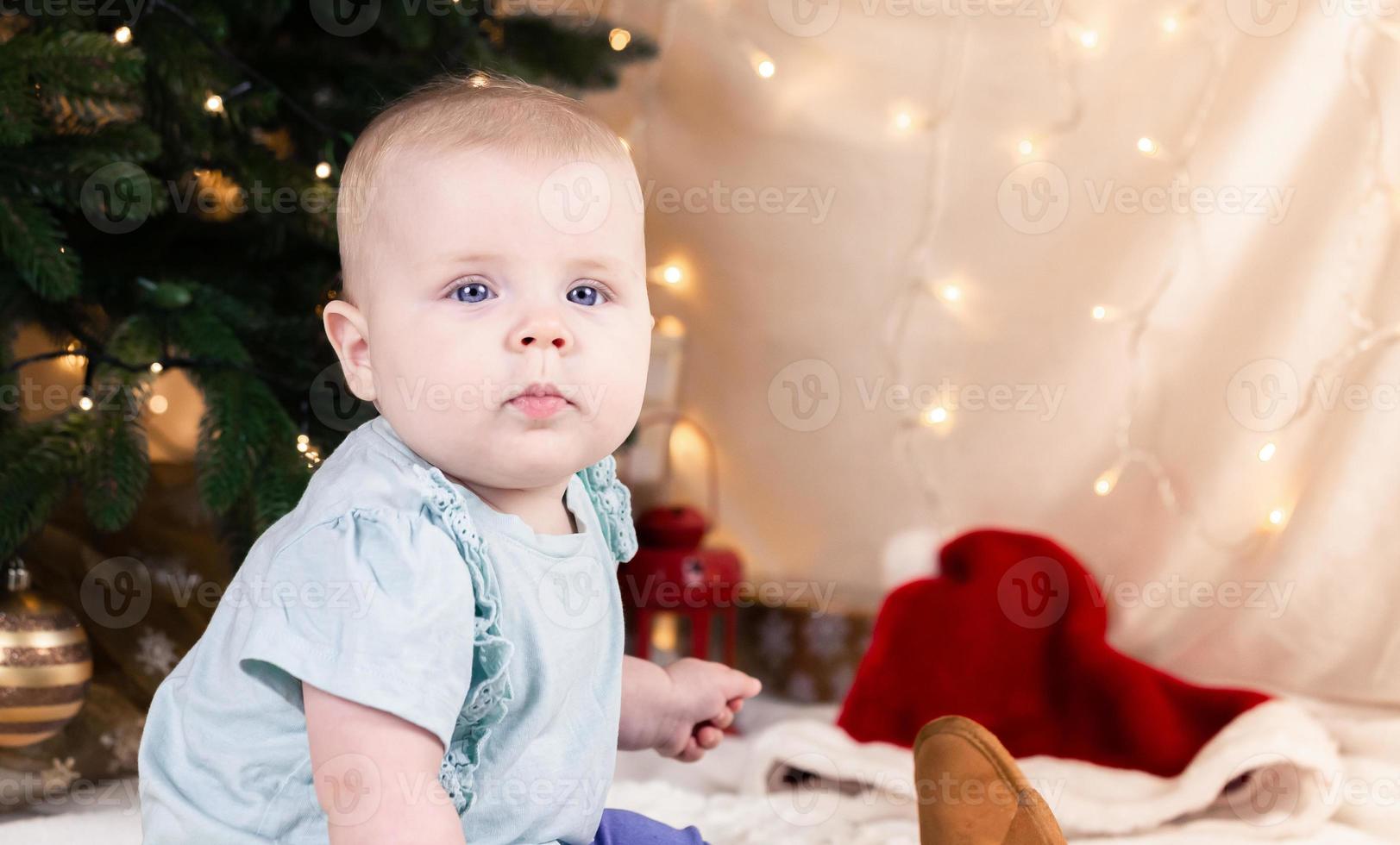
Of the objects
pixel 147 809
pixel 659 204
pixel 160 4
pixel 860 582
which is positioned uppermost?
pixel 160 4

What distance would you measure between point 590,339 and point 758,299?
1.17 meters

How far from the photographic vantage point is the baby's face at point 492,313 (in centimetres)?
72

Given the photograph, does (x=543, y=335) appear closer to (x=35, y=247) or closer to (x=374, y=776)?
(x=374, y=776)

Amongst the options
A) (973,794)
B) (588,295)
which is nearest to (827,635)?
(973,794)

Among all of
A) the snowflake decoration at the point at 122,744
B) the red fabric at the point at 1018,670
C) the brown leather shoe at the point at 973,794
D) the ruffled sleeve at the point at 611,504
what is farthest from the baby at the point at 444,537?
the red fabric at the point at 1018,670

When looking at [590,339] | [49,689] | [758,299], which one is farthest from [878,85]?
[49,689]

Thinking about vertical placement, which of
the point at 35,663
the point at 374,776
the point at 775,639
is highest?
the point at 374,776

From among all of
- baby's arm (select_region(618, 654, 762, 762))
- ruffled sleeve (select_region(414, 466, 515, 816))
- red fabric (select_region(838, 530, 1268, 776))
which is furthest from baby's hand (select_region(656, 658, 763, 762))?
red fabric (select_region(838, 530, 1268, 776))

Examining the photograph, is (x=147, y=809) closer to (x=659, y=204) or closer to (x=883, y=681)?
(x=883, y=681)

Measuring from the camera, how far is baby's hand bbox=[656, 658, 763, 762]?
3.09ft

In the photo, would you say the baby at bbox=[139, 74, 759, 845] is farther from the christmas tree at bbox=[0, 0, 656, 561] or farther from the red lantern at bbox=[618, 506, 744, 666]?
the red lantern at bbox=[618, 506, 744, 666]

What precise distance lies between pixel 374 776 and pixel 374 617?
0.08m

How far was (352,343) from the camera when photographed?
0.80 m

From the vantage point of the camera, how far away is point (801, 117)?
5.95 ft
